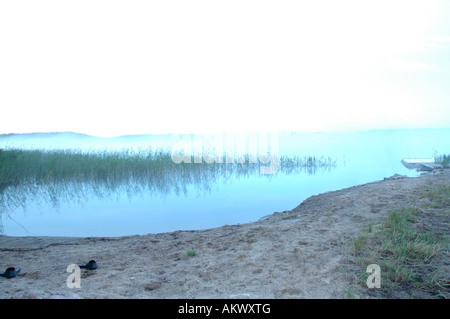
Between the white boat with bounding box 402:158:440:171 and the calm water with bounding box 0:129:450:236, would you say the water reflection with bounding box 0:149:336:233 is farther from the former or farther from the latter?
the white boat with bounding box 402:158:440:171

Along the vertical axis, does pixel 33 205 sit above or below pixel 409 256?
below

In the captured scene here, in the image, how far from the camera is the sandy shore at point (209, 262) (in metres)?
2.84

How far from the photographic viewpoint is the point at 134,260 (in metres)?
3.94

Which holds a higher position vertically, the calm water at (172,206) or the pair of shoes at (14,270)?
the pair of shoes at (14,270)

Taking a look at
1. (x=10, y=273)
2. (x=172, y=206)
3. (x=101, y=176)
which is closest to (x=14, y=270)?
(x=10, y=273)

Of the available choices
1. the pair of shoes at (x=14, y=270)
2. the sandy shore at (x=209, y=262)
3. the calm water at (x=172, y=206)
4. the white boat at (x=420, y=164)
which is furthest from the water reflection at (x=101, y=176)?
the pair of shoes at (x=14, y=270)

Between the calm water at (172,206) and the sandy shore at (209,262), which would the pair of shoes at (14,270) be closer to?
the sandy shore at (209,262)

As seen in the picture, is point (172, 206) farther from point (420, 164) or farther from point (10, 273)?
point (420, 164)

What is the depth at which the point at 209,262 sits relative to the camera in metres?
3.56

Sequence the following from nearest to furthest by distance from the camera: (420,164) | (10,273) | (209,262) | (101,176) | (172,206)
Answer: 1. (10,273)
2. (209,262)
3. (172,206)
4. (101,176)
5. (420,164)

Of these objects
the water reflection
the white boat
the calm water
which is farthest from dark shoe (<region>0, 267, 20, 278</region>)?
the white boat

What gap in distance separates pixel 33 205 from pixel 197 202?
395cm
